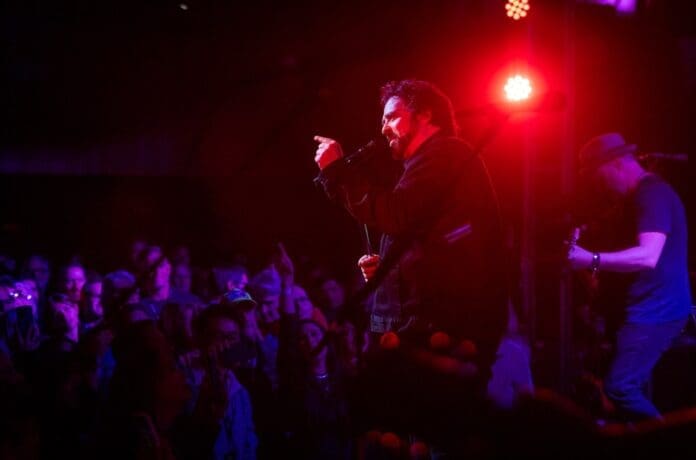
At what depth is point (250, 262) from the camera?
22.0ft

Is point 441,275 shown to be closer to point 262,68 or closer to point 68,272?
point 68,272

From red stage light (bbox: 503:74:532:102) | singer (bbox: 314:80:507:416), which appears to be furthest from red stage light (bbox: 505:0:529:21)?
singer (bbox: 314:80:507:416)

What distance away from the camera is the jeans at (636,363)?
2.94 metres

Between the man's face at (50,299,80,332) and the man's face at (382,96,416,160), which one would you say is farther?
the man's face at (50,299,80,332)

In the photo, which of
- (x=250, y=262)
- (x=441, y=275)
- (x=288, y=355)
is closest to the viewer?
(x=441, y=275)

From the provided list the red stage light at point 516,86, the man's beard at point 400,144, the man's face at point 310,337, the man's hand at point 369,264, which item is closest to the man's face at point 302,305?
the man's face at point 310,337

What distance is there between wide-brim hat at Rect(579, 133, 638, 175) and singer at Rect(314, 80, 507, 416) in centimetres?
156

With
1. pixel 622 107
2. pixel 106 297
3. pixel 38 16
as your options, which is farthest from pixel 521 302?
pixel 38 16

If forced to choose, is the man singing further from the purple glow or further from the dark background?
the purple glow

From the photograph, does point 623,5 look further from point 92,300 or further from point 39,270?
point 39,270

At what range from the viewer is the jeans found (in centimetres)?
294

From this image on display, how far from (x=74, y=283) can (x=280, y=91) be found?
2689 mm

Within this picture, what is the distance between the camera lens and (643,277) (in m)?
3.18

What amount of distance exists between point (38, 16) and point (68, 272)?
225 cm
